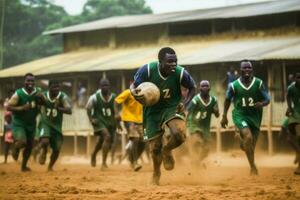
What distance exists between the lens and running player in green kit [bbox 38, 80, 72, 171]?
13812 millimetres

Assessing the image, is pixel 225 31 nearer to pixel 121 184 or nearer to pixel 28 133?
pixel 28 133

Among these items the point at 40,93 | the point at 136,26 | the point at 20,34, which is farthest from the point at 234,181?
the point at 20,34

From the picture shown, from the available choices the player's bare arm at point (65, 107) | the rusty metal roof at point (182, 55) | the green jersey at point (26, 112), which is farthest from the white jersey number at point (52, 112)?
the rusty metal roof at point (182, 55)

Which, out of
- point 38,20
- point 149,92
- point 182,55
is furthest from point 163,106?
point 38,20

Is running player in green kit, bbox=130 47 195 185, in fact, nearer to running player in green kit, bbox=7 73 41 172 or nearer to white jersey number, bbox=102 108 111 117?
running player in green kit, bbox=7 73 41 172

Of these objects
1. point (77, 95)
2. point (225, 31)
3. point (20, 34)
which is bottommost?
point (77, 95)

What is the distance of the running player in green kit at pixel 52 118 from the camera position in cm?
1381

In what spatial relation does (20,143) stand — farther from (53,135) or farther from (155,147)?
(155,147)

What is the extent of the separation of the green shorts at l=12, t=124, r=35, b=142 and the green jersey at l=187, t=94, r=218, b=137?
3149 millimetres

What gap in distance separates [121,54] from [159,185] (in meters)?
19.9

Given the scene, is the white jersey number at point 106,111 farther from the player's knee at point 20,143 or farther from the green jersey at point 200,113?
the player's knee at point 20,143

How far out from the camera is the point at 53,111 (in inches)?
551

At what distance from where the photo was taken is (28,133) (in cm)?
1379

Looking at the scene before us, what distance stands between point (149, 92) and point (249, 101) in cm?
278
